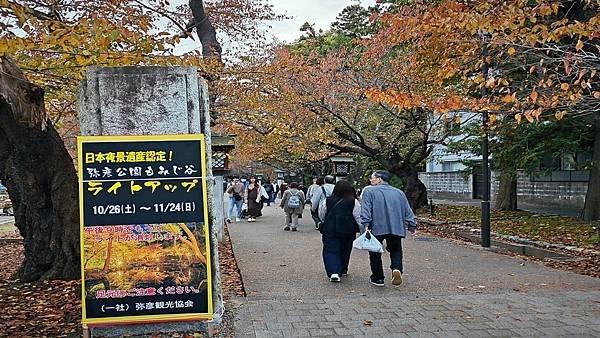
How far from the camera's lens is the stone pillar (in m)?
5.62

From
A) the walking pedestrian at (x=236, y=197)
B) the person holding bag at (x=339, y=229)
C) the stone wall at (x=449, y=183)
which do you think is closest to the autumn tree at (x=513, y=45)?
the person holding bag at (x=339, y=229)

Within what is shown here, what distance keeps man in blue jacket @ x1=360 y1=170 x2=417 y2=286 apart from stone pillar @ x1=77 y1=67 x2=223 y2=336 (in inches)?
115

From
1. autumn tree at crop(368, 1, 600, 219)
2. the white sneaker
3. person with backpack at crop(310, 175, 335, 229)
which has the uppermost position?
autumn tree at crop(368, 1, 600, 219)

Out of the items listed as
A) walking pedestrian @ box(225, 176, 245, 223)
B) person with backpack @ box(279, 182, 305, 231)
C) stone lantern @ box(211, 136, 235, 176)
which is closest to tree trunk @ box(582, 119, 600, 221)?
person with backpack @ box(279, 182, 305, 231)

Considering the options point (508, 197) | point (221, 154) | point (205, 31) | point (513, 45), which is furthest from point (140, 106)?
point (508, 197)

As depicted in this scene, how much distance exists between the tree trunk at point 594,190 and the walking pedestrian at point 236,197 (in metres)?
11.0

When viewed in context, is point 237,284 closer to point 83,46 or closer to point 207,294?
point 207,294

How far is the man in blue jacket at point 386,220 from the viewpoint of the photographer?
7984 millimetres

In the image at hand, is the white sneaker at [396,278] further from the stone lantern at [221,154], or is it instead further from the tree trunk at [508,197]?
the tree trunk at [508,197]

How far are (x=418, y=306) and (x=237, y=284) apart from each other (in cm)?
287

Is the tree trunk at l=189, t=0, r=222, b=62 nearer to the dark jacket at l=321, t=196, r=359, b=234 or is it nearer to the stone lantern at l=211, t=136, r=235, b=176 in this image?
the stone lantern at l=211, t=136, r=235, b=176

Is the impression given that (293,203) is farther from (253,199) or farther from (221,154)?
(253,199)

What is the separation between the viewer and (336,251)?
8.49 meters

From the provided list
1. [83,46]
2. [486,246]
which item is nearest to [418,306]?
[83,46]
